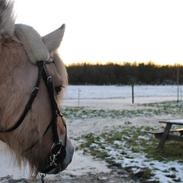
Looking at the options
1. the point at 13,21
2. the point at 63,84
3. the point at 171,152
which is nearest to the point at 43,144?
the point at 63,84

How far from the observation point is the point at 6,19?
1.62m

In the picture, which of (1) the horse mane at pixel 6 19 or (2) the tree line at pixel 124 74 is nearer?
(1) the horse mane at pixel 6 19

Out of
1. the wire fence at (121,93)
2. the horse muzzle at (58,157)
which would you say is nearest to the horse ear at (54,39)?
the horse muzzle at (58,157)

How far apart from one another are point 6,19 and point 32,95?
315 millimetres

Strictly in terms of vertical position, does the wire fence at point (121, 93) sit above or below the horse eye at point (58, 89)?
below

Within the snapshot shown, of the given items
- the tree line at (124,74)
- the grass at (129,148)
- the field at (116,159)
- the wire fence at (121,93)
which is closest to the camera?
the field at (116,159)

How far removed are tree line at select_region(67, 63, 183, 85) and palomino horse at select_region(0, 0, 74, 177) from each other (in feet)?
126

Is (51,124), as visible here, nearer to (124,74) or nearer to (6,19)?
(6,19)

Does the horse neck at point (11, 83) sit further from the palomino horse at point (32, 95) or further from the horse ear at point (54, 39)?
the horse ear at point (54, 39)

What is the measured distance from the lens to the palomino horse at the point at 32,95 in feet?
5.32

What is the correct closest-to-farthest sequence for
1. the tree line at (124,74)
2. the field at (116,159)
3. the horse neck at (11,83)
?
the horse neck at (11,83)
the field at (116,159)
the tree line at (124,74)

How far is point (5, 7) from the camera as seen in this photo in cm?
162

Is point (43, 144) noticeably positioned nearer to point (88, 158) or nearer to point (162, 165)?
point (162, 165)

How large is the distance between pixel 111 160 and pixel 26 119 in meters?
5.57
